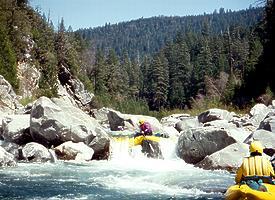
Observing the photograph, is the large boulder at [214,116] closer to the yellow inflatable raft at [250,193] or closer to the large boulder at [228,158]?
the large boulder at [228,158]

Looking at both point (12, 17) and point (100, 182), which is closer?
point (100, 182)

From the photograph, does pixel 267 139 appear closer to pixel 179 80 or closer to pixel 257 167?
pixel 257 167

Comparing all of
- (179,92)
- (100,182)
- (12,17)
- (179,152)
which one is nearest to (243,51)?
(179,92)

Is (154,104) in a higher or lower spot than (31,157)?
higher

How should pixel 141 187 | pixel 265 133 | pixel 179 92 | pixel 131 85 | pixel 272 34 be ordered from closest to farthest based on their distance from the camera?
pixel 141 187
pixel 265 133
pixel 272 34
pixel 179 92
pixel 131 85

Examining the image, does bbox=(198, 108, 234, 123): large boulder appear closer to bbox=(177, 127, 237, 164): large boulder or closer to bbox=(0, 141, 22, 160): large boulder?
bbox=(177, 127, 237, 164): large boulder

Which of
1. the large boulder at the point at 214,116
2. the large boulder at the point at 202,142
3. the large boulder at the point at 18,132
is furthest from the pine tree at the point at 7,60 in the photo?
the large boulder at the point at 202,142

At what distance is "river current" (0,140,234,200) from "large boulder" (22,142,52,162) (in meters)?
0.45

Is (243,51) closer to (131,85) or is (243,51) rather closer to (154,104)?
(154,104)

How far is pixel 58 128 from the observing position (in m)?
17.8

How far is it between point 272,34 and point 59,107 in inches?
1208

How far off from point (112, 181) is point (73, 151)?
445 centimetres

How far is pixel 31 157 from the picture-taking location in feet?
54.4

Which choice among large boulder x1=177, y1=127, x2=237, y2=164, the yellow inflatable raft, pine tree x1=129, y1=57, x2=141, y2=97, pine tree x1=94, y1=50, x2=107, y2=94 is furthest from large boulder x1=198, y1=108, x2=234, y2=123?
pine tree x1=129, y1=57, x2=141, y2=97
